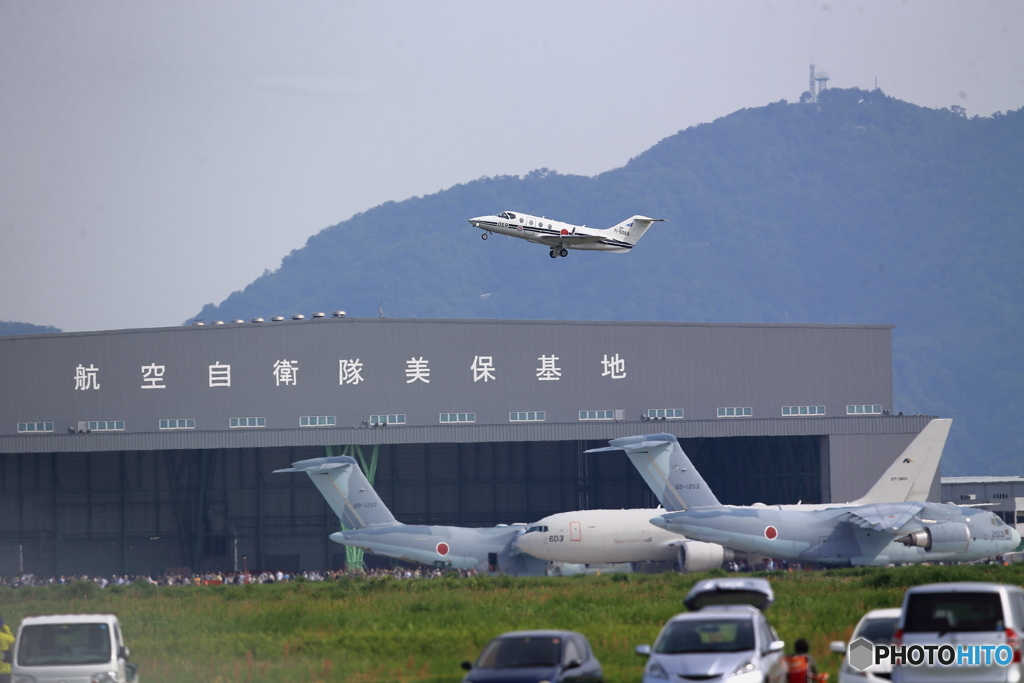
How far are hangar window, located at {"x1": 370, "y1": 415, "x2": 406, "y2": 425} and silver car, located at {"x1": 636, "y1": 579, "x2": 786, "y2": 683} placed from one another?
61008 mm

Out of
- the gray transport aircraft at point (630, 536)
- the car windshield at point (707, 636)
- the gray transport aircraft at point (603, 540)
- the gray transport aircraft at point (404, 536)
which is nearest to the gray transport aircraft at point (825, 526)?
the gray transport aircraft at point (630, 536)

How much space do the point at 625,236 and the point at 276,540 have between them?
146ft

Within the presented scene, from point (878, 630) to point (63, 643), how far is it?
16.0 meters

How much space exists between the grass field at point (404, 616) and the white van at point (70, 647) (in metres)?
4.15

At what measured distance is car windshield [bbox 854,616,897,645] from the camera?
2292 cm

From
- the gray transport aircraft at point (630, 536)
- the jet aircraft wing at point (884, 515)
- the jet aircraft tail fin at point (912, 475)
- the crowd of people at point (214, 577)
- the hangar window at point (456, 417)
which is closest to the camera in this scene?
the jet aircraft wing at point (884, 515)

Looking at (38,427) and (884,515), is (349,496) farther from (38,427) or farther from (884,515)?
(38,427)

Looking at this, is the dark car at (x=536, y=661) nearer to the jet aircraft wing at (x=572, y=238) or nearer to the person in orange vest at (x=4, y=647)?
the person in orange vest at (x=4, y=647)

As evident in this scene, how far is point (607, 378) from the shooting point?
85.1 metres

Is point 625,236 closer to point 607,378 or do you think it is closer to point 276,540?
point 607,378

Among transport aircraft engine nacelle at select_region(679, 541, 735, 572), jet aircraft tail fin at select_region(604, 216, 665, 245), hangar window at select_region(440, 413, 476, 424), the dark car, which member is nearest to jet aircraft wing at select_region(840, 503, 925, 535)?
transport aircraft engine nacelle at select_region(679, 541, 735, 572)

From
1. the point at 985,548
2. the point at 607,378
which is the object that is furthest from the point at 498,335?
the point at 985,548

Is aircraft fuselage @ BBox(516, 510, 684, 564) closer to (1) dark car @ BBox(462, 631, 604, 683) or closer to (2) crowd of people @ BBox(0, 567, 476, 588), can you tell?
(2) crowd of people @ BBox(0, 567, 476, 588)

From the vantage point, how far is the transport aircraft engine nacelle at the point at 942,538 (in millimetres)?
58156
